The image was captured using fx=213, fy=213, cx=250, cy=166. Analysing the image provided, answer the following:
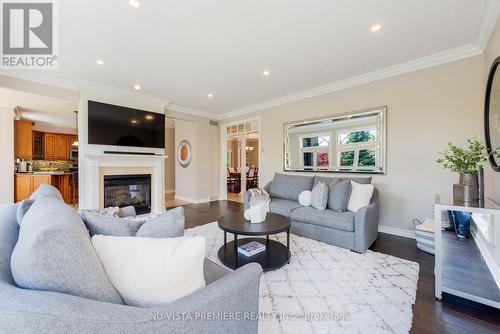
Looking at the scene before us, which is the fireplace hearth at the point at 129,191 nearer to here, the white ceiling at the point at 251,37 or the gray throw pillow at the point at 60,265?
the white ceiling at the point at 251,37

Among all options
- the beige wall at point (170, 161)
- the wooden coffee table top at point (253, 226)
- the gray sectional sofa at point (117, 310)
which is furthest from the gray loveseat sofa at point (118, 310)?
the beige wall at point (170, 161)

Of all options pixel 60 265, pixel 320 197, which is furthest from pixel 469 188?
pixel 60 265

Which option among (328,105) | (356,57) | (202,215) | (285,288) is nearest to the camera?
(285,288)

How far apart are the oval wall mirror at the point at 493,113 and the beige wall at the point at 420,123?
37cm

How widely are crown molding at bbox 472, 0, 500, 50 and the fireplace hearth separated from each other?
553 centimetres

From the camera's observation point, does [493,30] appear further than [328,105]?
No

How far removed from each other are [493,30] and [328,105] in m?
2.13

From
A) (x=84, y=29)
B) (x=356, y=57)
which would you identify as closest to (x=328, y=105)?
(x=356, y=57)

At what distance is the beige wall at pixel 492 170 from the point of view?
2109 mm

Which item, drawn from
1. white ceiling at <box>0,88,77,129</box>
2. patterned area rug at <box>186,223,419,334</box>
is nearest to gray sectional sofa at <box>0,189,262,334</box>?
patterned area rug at <box>186,223,419,334</box>

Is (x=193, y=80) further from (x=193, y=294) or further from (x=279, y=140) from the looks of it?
(x=193, y=294)

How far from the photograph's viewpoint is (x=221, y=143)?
250 inches

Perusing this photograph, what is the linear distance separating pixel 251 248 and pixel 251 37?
8.01 ft

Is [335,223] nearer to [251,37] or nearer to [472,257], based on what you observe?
[472,257]
